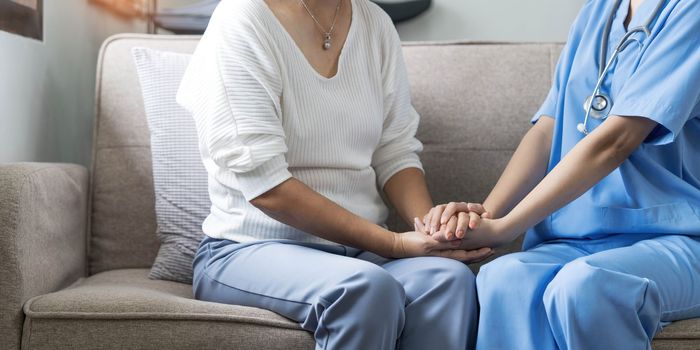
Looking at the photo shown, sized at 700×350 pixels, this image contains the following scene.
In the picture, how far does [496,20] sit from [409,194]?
3.02 ft

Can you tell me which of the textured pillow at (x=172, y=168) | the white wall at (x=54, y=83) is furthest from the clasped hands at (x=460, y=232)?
the white wall at (x=54, y=83)

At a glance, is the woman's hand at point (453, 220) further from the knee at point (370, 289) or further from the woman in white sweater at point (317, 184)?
the knee at point (370, 289)

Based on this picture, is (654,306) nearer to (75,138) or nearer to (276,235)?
(276,235)

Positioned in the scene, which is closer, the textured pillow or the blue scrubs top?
the blue scrubs top

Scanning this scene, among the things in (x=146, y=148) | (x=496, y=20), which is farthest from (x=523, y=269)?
(x=496, y=20)

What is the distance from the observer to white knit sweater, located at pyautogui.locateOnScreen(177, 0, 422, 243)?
5.06ft

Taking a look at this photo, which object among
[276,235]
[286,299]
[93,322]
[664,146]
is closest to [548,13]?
[664,146]

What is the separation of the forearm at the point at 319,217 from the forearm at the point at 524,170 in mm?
239

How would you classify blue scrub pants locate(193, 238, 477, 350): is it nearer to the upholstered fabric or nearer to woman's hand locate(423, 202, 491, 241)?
woman's hand locate(423, 202, 491, 241)

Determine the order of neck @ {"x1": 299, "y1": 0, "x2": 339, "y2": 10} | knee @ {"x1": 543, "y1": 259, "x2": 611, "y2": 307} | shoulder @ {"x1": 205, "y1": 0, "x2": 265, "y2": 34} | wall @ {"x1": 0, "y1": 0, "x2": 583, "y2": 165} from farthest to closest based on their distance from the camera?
wall @ {"x1": 0, "y1": 0, "x2": 583, "y2": 165}, neck @ {"x1": 299, "y1": 0, "x2": 339, "y2": 10}, shoulder @ {"x1": 205, "y1": 0, "x2": 265, "y2": 34}, knee @ {"x1": 543, "y1": 259, "x2": 611, "y2": 307}

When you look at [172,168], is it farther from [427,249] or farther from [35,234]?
[427,249]

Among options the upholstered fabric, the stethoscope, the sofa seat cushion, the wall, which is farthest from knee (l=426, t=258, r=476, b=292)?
the wall

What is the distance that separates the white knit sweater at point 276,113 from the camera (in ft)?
5.06

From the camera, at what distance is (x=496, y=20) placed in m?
2.54
